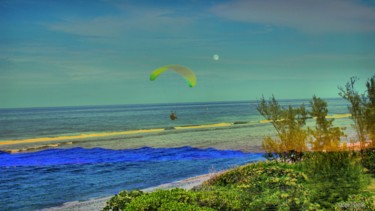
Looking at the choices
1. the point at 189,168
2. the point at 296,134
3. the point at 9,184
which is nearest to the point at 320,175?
the point at 296,134

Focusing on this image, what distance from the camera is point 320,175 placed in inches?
630

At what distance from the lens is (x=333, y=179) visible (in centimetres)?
1564

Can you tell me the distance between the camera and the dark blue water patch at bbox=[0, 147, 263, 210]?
25828 millimetres

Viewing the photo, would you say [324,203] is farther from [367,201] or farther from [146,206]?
[146,206]

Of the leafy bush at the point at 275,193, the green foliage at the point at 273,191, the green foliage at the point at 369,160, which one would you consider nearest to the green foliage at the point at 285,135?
the green foliage at the point at 369,160

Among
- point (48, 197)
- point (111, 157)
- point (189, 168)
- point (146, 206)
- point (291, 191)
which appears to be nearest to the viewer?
point (146, 206)

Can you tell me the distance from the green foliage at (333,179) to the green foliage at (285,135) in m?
8.46

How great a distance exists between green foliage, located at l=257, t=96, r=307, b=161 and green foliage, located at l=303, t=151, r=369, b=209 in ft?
27.8

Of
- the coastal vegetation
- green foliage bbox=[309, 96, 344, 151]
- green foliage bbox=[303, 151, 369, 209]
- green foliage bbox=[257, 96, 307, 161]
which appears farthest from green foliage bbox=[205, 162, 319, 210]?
green foliage bbox=[309, 96, 344, 151]

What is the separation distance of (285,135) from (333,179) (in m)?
12.4

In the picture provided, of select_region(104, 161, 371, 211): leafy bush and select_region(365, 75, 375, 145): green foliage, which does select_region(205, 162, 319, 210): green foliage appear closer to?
select_region(104, 161, 371, 211): leafy bush

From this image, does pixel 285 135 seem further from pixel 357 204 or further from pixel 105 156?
pixel 105 156

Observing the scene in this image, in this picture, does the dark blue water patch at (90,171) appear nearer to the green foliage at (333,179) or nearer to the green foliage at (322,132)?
the green foliage at (322,132)

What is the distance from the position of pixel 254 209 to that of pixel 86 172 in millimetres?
25371
